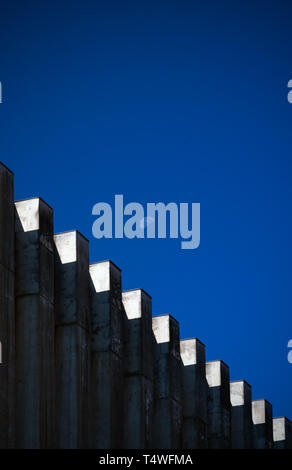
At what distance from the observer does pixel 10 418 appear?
1005 inches

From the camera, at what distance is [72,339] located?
2878 cm

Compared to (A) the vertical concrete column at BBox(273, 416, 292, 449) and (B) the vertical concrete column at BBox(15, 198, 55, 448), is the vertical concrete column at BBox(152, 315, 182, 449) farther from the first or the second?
(A) the vertical concrete column at BBox(273, 416, 292, 449)

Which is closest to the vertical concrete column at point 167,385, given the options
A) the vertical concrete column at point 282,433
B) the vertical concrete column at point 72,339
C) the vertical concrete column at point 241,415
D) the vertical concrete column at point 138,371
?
the vertical concrete column at point 138,371

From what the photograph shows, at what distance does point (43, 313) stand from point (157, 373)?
812 centimetres

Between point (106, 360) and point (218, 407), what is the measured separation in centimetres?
937

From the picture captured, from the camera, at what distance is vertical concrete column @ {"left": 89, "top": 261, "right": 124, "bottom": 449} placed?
30.0 metres

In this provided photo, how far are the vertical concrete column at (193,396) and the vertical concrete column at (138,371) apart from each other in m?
3.49

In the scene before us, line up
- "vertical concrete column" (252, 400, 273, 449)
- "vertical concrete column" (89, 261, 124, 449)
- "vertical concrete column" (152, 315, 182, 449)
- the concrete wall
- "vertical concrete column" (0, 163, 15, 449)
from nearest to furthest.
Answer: "vertical concrete column" (0, 163, 15, 449)
the concrete wall
"vertical concrete column" (89, 261, 124, 449)
"vertical concrete column" (152, 315, 182, 449)
"vertical concrete column" (252, 400, 273, 449)

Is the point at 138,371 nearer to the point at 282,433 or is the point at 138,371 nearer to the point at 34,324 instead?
the point at 34,324

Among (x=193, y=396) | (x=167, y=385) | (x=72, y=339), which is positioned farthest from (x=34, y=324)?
(x=193, y=396)

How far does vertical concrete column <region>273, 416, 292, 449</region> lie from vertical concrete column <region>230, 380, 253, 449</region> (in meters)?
4.15

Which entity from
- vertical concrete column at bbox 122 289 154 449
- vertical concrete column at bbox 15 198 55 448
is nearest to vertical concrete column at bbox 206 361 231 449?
vertical concrete column at bbox 122 289 154 449
